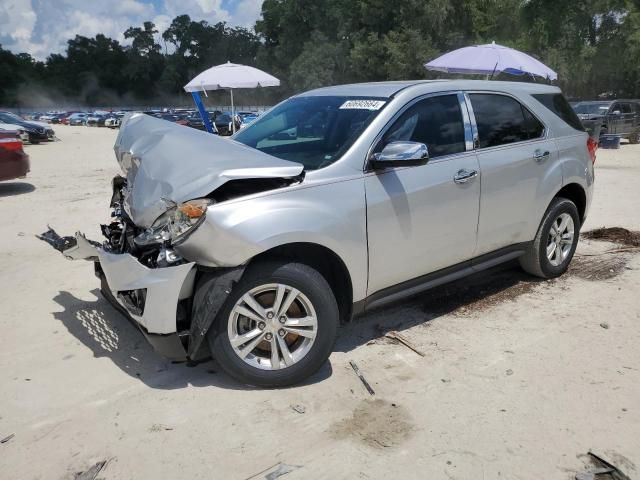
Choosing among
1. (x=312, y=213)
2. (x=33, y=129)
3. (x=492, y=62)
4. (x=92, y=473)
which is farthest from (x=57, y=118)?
(x=92, y=473)

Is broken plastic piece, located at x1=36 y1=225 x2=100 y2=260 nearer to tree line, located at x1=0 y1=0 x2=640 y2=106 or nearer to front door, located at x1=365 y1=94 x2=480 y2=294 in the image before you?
front door, located at x1=365 y1=94 x2=480 y2=294

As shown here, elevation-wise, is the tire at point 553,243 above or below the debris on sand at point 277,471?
above

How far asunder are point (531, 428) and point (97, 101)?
374 ft

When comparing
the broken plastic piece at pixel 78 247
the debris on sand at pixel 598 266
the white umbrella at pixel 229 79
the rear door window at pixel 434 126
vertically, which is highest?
the white umbrella at pixel 229 79

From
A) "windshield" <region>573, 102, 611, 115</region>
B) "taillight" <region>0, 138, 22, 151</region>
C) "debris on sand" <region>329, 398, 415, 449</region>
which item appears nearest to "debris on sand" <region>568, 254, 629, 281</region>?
"debris on sand" <region>329, 398, 415, 449</region>

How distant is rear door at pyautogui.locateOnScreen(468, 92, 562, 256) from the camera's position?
13.6 feet

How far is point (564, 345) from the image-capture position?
382cm

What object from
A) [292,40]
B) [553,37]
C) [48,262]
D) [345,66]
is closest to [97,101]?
[292,40]

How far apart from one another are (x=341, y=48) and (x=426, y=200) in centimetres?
5651

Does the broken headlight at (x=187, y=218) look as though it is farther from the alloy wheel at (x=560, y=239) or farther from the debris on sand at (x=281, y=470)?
the alloy wheel at (x=560, y=239)

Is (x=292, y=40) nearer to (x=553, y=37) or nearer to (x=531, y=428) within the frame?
(x=553, y=37)

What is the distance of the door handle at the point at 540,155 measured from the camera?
4.47 metres

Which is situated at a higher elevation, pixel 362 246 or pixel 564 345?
pixel 362 246

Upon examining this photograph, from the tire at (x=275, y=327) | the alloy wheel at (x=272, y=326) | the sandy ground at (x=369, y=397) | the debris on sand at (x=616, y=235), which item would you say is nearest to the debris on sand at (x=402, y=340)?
the sandy ground at (x=369, y=397)
